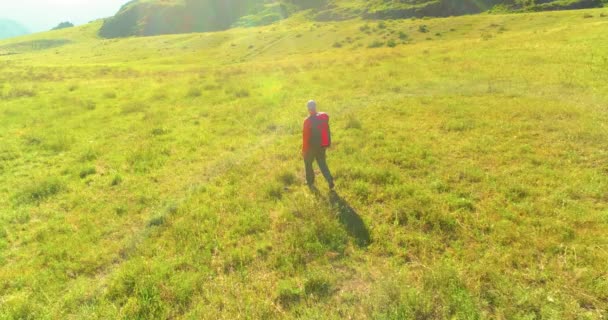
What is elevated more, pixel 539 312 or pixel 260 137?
pixel 260 137

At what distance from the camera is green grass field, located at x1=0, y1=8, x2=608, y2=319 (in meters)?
6.51

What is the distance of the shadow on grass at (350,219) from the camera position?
8148 mm

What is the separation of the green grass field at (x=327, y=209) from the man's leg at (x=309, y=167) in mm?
511

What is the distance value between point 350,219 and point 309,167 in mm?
2423

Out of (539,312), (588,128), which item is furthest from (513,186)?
(588,128)

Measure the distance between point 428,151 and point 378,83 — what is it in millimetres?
13769

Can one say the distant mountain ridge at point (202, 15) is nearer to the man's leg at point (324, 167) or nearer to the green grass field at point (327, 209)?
the green grass field at point (327, 209)

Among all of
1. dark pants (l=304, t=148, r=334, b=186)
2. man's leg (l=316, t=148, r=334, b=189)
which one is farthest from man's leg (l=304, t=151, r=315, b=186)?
man's leg (l=316, t=148, r=334, b=189)

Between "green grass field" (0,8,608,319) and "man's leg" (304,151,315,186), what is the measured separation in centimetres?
51

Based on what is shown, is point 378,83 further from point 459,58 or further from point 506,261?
point 506,261

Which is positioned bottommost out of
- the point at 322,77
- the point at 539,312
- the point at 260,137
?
the point at 539,312

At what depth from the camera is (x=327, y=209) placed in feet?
30.6

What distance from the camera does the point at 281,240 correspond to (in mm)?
8359

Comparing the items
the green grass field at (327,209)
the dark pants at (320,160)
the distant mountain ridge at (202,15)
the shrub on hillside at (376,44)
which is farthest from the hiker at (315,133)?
the distant mountain ridge at (202,15)
